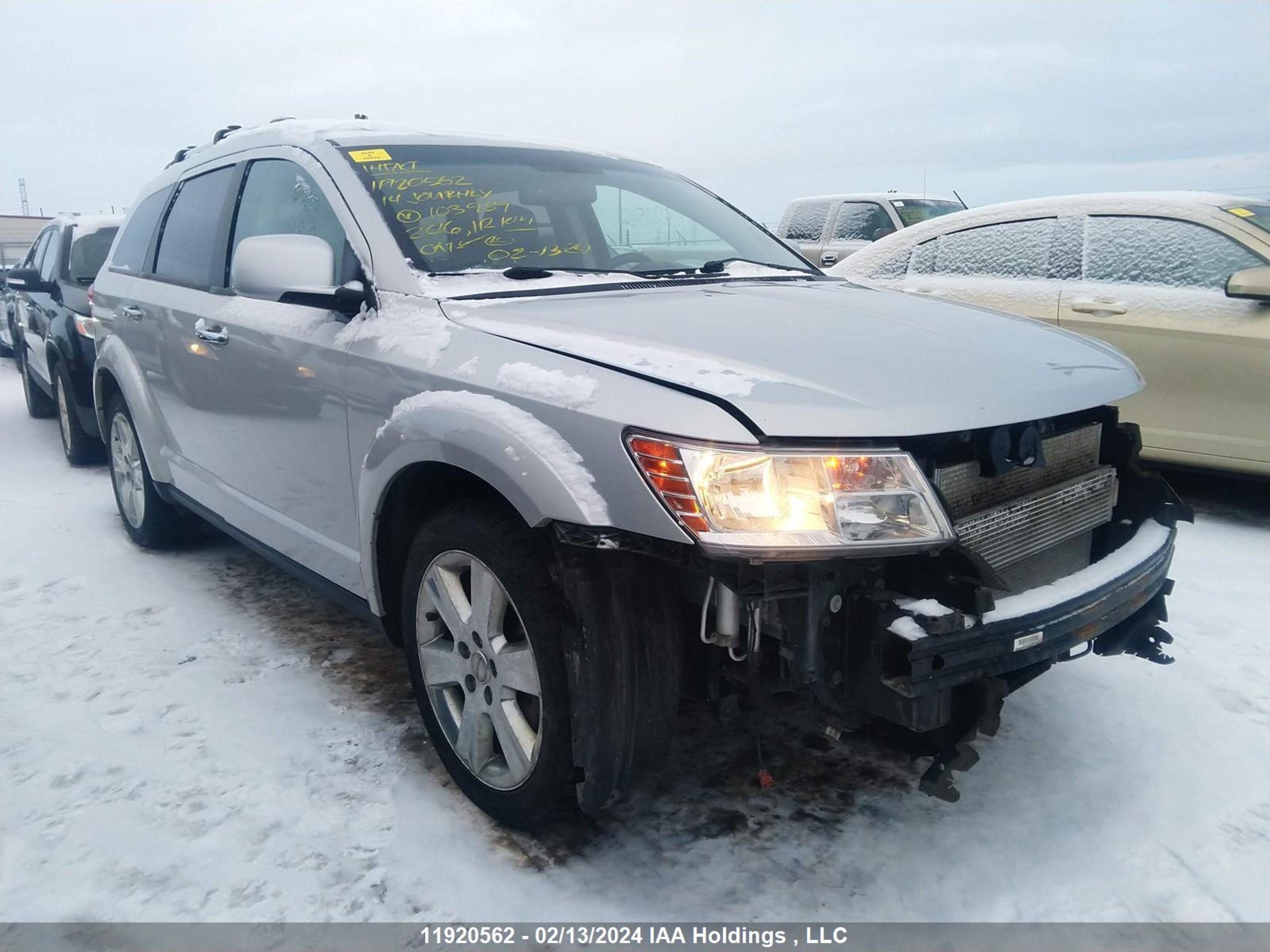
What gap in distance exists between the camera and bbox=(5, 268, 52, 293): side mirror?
6.81 m

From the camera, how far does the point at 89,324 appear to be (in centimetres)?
581

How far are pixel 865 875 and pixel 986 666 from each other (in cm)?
63

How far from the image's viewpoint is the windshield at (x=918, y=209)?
10648mm

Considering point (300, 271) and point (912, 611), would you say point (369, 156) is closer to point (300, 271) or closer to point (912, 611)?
point (300, 271)

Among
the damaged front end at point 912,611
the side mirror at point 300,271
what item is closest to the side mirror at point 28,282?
the side mirror at point 300,271

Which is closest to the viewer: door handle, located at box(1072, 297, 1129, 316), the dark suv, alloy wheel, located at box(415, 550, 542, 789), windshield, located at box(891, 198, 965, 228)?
alloy wheel, located at box(415, 550, 542, 789)

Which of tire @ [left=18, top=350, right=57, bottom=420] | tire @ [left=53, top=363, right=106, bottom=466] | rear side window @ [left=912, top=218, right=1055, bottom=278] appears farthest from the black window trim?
tire @ [left=18, top=350, right=57, bottom=420]

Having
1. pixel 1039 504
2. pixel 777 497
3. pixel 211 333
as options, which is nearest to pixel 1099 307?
pixel 1039 504

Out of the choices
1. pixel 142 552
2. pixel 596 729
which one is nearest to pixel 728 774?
pixel 596 729

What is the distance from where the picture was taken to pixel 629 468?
1.94m

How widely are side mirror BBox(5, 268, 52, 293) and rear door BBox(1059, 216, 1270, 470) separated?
645 cm

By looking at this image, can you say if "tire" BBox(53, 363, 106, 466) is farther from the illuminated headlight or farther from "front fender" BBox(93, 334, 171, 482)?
the illuminated headlight

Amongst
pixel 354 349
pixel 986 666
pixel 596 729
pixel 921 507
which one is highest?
pixel 354 349

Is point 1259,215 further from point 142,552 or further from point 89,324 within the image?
point 89,324
